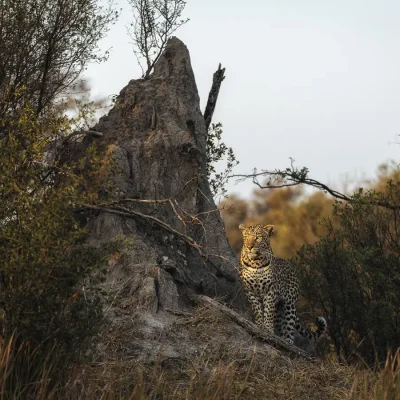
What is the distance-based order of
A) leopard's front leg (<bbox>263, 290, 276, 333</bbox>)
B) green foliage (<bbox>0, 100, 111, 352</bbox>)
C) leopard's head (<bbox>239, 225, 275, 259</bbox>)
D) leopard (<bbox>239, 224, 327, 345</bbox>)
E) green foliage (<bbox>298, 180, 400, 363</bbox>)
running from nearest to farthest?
1. green foliage (<bbox>0, 100, 111, 352</bbox>)
2. leopard's front leg (<bbox>263, 290, 276, 333</bbox>)
3. leopard (<bbox>239, 224, 327, 345</bbox>)
4. leopard's head (<bbox>239, 225, 275, 259</bbox>)
5. green foliage (<bbox>298, 180, 400, 363</bbox>)

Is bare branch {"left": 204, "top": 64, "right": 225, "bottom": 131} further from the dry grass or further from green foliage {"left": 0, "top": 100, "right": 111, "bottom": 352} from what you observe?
green foliage {"left": 0, "top": 100, "right": 111, "bottom": 352}

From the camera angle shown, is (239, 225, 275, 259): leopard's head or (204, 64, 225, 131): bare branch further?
(204, 64, 225, 131): bare branch

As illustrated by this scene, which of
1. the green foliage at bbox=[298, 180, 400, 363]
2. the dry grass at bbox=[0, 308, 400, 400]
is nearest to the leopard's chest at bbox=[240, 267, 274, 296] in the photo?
the green foliage at bbox=[298, 180, 400, 363]

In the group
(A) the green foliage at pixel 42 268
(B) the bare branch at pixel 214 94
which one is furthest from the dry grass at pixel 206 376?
(B) the bare branch at pixel 214 94

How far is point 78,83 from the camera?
15.9 m

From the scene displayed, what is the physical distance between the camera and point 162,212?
40.5 ft

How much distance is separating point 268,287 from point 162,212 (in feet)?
6.34

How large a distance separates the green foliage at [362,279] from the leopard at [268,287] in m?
0.74

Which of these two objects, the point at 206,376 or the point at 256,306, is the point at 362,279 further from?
the point at 206,376

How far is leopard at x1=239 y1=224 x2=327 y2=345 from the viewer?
42.3ft

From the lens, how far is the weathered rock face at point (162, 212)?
10891mm

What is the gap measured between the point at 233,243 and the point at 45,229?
2428 centimetres

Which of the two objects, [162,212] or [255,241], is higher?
[162,212]

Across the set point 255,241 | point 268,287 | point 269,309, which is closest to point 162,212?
point 255,241
